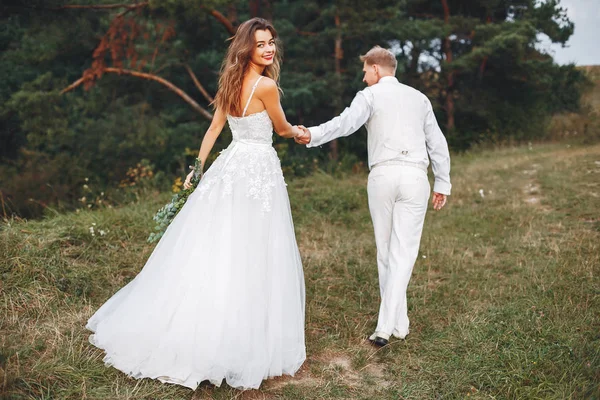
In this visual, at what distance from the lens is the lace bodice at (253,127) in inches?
142

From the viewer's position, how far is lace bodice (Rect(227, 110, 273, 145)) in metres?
3.61

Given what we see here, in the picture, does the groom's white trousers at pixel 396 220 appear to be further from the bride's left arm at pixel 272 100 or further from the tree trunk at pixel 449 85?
the tree trunk at pixel 449 85

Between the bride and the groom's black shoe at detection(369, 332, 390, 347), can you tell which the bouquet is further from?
the groom's black shoe at detection(369, 332, 390, 347)

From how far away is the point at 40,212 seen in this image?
12531 millimetres

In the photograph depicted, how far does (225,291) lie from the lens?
131 inches

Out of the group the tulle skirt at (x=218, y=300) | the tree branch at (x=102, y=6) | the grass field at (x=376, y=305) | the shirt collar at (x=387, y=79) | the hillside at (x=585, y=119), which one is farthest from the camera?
the hillside at (x=585, y=119)

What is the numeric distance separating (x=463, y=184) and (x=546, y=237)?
11.3 ft

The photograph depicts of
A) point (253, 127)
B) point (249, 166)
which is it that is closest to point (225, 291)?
point (249, 166)

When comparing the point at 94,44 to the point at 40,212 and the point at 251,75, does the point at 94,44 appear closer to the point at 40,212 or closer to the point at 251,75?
the point at 40,212

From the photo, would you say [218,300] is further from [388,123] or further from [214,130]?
[388,123]

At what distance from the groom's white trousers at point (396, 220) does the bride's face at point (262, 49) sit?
1.14 metres

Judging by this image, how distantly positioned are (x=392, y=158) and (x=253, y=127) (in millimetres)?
1049

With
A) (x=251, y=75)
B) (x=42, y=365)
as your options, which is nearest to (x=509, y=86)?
(x=251, y=75)

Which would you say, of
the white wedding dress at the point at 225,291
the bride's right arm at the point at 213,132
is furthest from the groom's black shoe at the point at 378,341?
the bride's right arm at the point at 213,132
